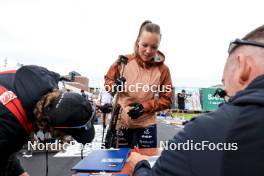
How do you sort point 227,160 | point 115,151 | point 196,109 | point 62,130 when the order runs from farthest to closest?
1. point 196,109
2. point 115,151
3. point 62,130
4. point 227,160

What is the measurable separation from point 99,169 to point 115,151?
1.13 ft

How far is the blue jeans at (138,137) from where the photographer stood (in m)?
2.19

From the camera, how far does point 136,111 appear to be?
2055mm

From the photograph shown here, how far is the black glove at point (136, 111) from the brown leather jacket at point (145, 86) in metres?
0.09

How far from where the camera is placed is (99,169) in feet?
4.51

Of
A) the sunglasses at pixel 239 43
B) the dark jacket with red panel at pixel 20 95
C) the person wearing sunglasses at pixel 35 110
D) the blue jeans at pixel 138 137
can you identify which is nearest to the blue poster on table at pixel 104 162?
the person wearing sunglasses at pixel 35 110

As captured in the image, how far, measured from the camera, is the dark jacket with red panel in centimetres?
123

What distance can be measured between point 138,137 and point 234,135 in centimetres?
152

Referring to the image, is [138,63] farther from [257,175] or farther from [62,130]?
[257,175]

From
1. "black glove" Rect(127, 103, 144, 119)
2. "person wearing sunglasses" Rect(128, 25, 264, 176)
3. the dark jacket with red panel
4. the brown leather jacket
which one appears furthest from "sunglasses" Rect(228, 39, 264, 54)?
the brown leather jacket

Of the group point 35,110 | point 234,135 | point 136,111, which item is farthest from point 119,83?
point 234,135

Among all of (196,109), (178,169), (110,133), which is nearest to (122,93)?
(110,133)

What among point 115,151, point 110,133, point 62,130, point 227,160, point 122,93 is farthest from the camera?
point 122,93

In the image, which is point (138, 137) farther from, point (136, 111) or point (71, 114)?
point (71, 114)
